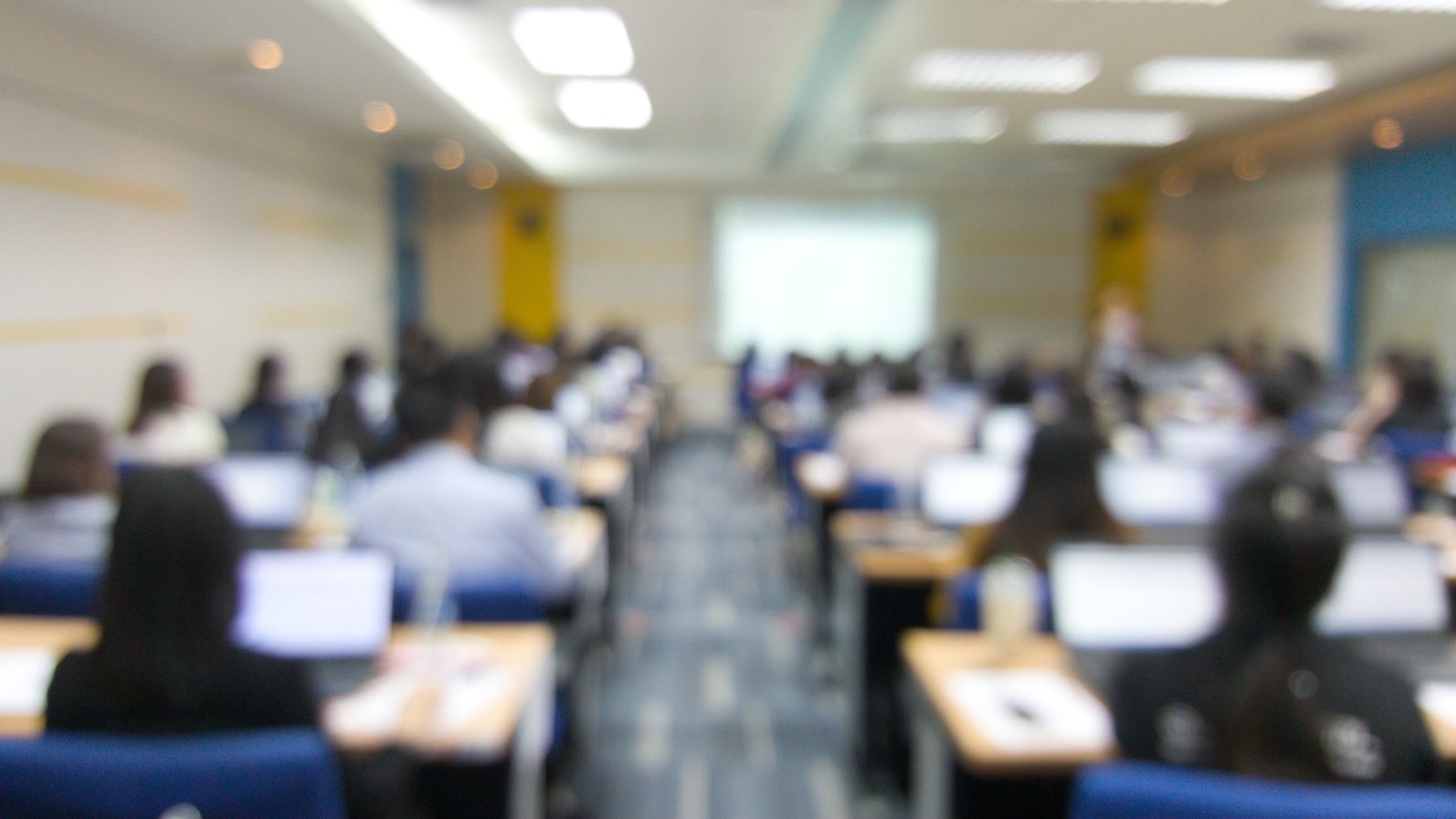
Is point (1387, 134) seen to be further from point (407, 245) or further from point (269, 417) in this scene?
point (407, 245)

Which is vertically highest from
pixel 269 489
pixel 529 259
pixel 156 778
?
pixel 529 259

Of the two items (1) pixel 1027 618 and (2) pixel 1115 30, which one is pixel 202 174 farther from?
(1) pixel 1027 618

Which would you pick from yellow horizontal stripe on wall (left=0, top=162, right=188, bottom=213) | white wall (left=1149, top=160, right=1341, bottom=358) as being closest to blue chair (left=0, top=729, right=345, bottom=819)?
yellow horizontal stripe on wall (left=0, top=162, right=188, bottom=213)

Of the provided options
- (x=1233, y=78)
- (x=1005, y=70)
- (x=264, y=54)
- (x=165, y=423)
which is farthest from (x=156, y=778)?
(x=1233, y=78)

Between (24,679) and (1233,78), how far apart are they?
25.3 ft

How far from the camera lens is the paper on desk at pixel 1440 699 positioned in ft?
7.01

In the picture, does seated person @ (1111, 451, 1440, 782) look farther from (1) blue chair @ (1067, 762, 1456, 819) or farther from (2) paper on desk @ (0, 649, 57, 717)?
(2) paper on desk @ (0, 649, 57, 717)

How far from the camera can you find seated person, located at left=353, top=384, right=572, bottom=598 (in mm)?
2895

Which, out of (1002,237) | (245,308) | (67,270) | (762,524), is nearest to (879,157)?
(1002,237)

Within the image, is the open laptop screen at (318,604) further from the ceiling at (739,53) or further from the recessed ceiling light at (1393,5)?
the recessed ceiling light at (1393,5)

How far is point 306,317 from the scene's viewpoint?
9242 millimetres

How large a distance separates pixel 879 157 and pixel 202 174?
676 centimetres

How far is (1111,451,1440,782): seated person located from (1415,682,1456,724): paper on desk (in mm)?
668

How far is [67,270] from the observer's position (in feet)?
18.7
